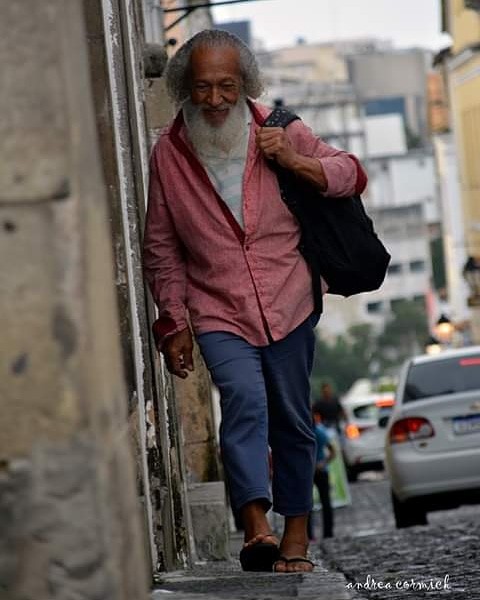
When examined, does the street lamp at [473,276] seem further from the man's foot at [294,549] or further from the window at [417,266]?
the window at [417,266]

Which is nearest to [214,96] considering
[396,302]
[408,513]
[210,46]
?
[210,46]

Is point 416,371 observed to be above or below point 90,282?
below

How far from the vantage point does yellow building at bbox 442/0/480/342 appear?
57469 millimetres

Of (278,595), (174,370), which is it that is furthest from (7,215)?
(174,370)

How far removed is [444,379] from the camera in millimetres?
17359

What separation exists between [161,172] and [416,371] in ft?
33.4

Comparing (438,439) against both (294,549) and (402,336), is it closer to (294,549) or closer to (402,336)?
(294,549)

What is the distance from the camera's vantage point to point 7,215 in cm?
399

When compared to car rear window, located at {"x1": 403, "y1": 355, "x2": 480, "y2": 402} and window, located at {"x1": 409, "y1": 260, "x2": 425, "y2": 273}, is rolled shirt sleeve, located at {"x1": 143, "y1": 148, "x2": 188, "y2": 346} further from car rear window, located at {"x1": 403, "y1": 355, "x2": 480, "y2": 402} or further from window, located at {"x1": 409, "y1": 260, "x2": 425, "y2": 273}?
window, located at {"x1": 409, "y1": 260, "x2": 425, "y2": 273}

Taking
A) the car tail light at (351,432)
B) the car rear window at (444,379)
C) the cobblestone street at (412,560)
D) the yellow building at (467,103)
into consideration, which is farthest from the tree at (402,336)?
the cobblestone street at (412,560)

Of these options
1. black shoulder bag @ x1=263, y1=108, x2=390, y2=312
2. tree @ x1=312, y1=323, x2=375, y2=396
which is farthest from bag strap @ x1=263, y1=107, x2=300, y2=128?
tree @ x1=312, y1=323, x2=375, y2=396

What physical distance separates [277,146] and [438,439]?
9.89 m

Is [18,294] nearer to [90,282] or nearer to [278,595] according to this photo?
[90,282]

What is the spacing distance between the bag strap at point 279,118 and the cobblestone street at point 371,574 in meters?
1.47
